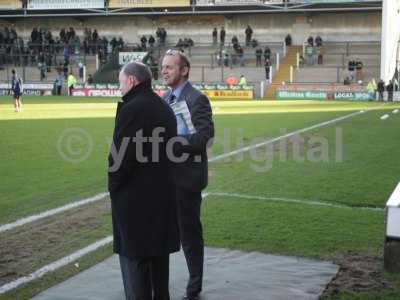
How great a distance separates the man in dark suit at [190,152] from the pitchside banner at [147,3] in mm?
50099

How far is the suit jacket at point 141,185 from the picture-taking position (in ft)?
13.5

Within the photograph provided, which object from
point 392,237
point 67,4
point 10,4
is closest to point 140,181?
point 392,237

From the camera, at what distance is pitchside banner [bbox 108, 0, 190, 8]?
54.2m

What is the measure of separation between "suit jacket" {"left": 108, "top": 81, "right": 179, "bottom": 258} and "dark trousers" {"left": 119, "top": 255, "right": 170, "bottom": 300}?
0.11m

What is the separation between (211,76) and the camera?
4744cm

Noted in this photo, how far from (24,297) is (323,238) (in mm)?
3343

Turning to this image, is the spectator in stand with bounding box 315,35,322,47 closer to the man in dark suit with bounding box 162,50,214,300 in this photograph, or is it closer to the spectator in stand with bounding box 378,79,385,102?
the spectator in stand with bounding box 378,79,385,102

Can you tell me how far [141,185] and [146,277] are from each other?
2.14 ft

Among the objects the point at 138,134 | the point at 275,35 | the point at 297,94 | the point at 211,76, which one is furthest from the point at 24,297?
the point at 275,35

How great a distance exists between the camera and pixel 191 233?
5.15m

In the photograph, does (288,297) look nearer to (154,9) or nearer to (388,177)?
(388,177)

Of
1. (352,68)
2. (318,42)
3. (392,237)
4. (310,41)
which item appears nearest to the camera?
(392,237)

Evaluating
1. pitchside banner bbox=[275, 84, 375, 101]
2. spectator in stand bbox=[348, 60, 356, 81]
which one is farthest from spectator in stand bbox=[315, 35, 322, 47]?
pitchside banner bbox=[275, 84, 375, 101]

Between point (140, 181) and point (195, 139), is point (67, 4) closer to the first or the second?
point (195, 139)
